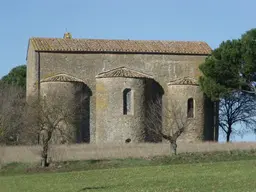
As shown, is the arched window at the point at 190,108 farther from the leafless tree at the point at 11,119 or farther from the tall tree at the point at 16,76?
the tall tree at the point at 16,76

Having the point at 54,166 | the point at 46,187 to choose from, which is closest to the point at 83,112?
the point at 54,166

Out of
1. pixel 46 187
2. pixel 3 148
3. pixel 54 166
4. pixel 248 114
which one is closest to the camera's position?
pixel 46 187

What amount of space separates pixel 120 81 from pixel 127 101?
1538mm

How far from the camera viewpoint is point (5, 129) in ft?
138

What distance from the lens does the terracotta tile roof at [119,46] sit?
153 feet

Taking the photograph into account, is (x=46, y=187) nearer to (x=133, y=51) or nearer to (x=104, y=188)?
(x=104, y=188)

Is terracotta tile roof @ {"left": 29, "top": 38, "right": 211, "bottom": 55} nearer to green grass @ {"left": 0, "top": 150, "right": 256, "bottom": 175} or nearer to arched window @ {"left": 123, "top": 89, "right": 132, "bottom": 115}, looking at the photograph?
arched window @ {"left": 123, "top": 89, "right": 132, "bottom": 115}

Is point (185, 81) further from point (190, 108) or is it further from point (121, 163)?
point (121, 163)

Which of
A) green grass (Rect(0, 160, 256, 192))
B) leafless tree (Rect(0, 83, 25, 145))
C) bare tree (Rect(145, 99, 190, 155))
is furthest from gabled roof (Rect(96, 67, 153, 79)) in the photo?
green grass (Rect(0, 160, 256, 192))

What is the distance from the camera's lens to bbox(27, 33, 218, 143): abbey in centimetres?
4566

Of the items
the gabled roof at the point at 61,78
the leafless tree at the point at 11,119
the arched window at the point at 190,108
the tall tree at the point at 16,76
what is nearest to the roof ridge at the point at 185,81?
the arched window at the point at 190,108

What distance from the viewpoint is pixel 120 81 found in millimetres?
45656

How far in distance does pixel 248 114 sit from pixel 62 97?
1893 cm

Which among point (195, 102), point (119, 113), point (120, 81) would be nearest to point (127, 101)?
point (119, 113)
